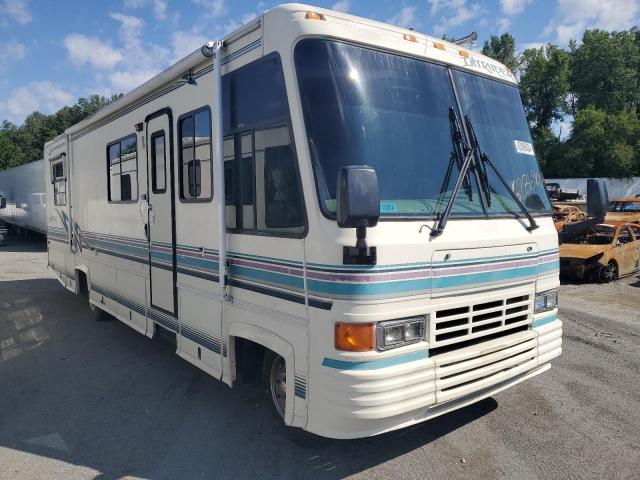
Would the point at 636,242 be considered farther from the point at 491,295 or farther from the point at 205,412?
the point at 205,412

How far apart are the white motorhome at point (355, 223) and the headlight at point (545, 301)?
20 millimetres

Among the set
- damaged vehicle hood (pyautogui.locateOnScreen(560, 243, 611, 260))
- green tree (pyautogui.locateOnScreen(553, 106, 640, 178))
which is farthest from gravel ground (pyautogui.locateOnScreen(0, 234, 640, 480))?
green tree (pyautogui.locateOnScreen(553, 106, 640, 178))

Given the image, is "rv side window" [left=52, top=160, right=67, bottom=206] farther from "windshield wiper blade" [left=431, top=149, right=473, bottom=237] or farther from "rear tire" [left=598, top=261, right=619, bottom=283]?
"rear tire" [left=598, top=261, right=619, bottom=283]

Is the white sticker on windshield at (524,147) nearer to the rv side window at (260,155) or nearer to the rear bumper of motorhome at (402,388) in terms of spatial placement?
the rear bumper of motorhome at (402,388)

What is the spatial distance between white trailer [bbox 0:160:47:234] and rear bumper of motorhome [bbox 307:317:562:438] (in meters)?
16.6

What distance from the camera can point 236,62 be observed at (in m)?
3.92

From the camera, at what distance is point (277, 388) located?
394 cm

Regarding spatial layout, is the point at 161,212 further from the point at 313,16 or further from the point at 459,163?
the point at 459,163

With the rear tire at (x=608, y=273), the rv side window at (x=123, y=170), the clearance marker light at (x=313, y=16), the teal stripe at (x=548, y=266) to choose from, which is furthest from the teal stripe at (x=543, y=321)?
the rear tire at (x=608, y=273)

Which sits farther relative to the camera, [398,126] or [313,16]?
[398,126]

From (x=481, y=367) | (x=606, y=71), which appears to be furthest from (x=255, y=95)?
(x=606, y=71)

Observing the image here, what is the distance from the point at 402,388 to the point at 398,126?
1.68 metres

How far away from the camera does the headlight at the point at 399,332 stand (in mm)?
3107

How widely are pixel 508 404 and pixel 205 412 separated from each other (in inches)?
105
